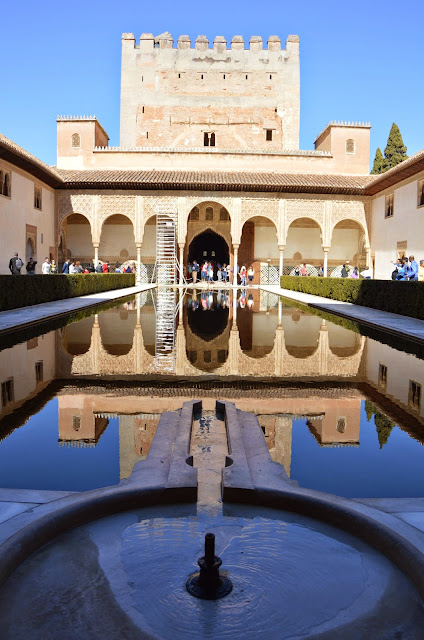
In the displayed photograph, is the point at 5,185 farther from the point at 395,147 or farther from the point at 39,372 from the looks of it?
the point at 395,147

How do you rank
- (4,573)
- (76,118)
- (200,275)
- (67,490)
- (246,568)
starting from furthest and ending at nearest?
1. (200,275)
2. (76,118)
3. (67,490)
4. (246,568)
5. (4,573)

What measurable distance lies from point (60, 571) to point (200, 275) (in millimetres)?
29433

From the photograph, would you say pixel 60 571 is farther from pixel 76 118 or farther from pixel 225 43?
pixel 225 43

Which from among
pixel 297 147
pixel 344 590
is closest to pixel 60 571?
pixel 344 590

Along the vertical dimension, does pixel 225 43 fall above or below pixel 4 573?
above

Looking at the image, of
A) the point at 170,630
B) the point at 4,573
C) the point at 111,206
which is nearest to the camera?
the point at 170,630

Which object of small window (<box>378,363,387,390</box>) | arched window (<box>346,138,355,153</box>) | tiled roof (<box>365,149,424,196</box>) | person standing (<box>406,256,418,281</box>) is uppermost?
arched window (<box>346,138,355,153</box>)

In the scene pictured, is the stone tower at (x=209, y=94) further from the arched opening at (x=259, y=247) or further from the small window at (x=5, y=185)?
the small window at (x=5, y=185)

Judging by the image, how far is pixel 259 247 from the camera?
27.9m

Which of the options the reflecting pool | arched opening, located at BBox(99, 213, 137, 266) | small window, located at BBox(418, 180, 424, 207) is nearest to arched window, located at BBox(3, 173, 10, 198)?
arched opening, located at BBox(99, 213, 137, 266)

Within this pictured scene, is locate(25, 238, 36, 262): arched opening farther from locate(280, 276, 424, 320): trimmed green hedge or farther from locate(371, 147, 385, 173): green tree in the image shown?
locate(371, 147, 385, 173): green tree

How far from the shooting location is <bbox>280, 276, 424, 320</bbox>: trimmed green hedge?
36.9 feet

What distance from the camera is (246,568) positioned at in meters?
1.95

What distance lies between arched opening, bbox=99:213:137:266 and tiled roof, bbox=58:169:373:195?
272 cm
